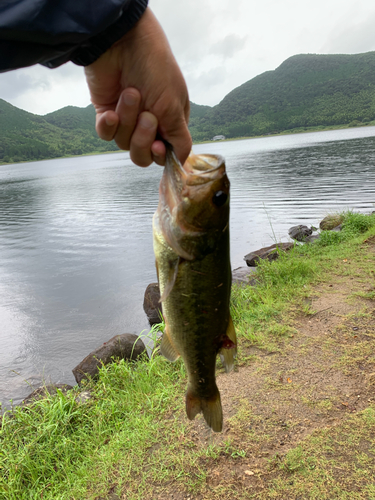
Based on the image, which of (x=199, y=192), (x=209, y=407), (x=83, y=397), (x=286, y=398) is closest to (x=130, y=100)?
(x=199, y=192)

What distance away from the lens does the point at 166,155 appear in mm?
1928

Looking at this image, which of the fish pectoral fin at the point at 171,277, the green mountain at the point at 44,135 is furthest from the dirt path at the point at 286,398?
the green mountain at the point at 44,135

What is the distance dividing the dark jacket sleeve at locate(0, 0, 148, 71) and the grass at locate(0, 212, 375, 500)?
12.1 ft

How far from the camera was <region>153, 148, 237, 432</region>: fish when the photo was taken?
1.80m

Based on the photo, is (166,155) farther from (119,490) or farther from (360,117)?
(360,117)

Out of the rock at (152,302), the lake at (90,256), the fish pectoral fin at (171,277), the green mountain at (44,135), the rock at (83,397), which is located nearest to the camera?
the fish pectoral fin at (171,277)

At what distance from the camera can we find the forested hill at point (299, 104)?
5271 inches

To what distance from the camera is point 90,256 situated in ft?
51.6

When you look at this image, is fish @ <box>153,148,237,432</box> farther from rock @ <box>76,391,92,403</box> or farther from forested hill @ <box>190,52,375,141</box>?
forested hill @ <box>190,52,375,141</box>

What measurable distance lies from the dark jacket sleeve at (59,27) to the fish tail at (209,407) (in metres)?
2.21

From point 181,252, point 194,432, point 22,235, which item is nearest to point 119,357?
→ point 194,432

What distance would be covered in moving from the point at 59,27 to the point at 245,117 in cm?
17721

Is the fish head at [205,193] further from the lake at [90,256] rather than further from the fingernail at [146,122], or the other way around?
the lake at [90,256]

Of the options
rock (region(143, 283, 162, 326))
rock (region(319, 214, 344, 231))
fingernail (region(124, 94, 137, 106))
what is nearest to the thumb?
fingernail (region(124, 94, 137, 106))
